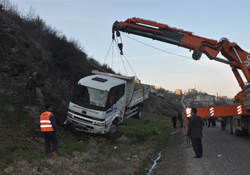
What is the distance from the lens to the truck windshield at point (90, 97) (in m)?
11.4

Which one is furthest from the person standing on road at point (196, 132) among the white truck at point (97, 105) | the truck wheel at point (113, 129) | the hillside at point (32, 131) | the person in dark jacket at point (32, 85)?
the person in dark jacket at point (32, 85)

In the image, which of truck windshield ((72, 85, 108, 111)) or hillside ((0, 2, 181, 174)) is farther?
truck windshield ((72, 85, 108, 111))

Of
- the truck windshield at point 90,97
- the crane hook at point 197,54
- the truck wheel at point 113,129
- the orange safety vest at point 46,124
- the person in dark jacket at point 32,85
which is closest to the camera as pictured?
the orange safety vest at point 46,124

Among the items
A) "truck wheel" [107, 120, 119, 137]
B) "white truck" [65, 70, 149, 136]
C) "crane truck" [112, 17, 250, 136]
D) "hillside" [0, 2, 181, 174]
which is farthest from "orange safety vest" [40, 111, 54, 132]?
"crane truck" [112, 17, 250, 136]

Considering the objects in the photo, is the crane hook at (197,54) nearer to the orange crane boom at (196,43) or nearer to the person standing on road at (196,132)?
the orange crane boom at (196,43)

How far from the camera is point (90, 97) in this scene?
460 inches

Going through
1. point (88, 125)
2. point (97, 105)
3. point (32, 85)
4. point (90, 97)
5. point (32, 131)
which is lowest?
point (32, 131)

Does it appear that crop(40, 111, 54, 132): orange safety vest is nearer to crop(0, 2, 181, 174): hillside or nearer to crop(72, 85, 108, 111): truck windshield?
crop(0, 2, 181, 174): hillside

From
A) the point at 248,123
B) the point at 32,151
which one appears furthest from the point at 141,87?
the point at 32,151

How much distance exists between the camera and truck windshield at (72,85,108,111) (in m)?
11.4

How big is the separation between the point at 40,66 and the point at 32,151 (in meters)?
9.37

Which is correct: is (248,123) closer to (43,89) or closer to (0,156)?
(0,156)

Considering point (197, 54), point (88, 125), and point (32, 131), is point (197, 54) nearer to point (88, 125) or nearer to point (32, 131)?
point (88, 125)

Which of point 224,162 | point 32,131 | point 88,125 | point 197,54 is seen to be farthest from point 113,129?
point 224,162
